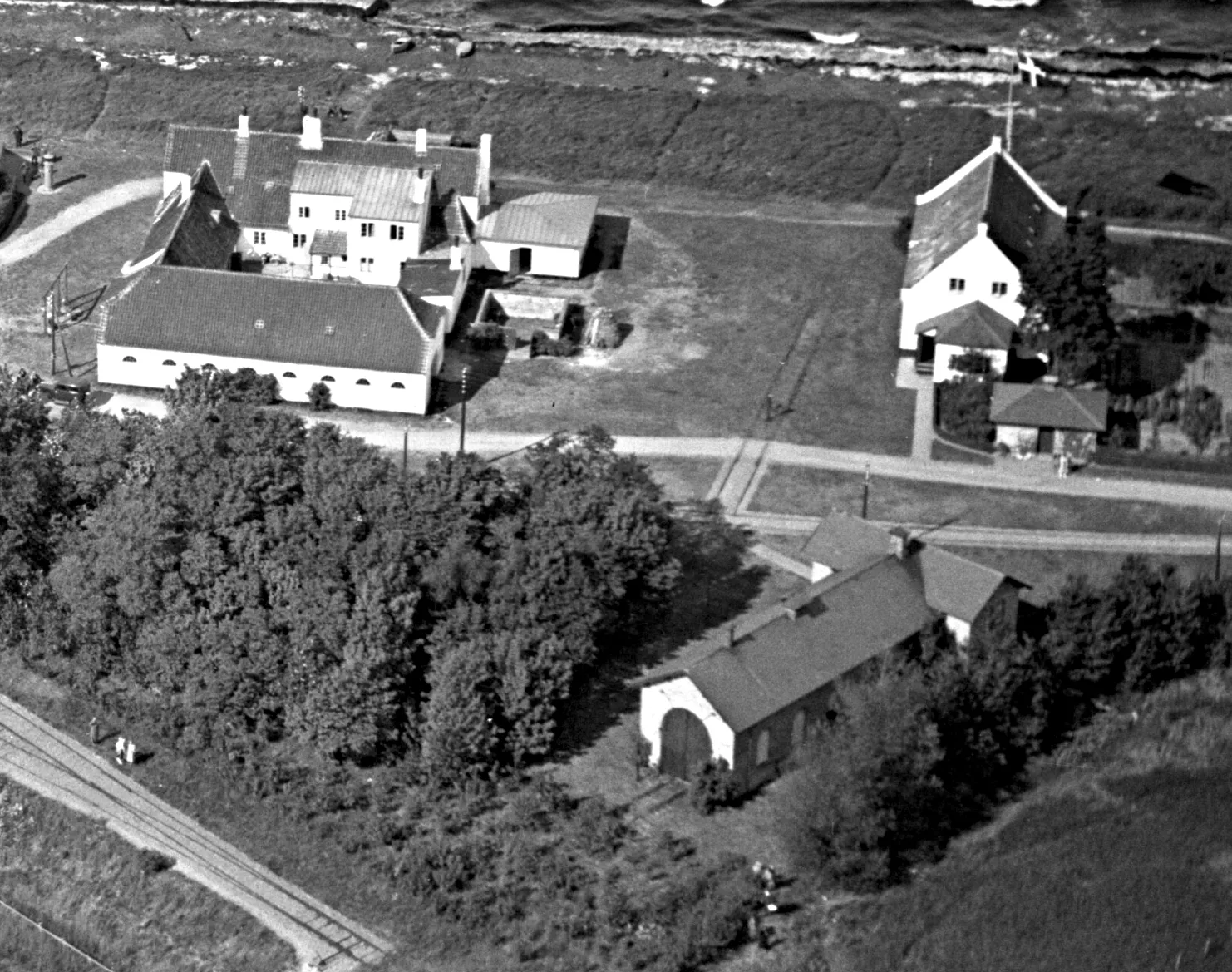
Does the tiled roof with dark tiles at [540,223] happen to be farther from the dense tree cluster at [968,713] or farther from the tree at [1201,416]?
the dense tree cluster at [968,713]

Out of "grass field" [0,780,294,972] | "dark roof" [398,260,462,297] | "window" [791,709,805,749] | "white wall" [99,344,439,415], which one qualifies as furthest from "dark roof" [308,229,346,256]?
"window" [791,709,805,749]

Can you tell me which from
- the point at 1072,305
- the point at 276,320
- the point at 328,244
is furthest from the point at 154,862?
the point at 1072,305

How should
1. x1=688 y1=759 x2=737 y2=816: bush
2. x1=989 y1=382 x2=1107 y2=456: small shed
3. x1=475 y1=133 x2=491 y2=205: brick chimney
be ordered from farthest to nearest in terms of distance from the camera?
x1=475 y1=133 x2=491 y2=205: brick chimney < x1=989 y1=382 x2=1107 y2=456: small shed < x1=688 y1=759 x2=737 y2=816: bush

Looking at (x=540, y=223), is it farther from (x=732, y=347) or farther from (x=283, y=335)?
(x=283, y=335)

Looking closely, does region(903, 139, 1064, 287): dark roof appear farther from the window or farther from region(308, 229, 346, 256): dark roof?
the window

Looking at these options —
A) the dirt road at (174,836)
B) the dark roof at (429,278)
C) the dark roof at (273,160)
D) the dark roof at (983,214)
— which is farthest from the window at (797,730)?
the dark roof at (273,160)
